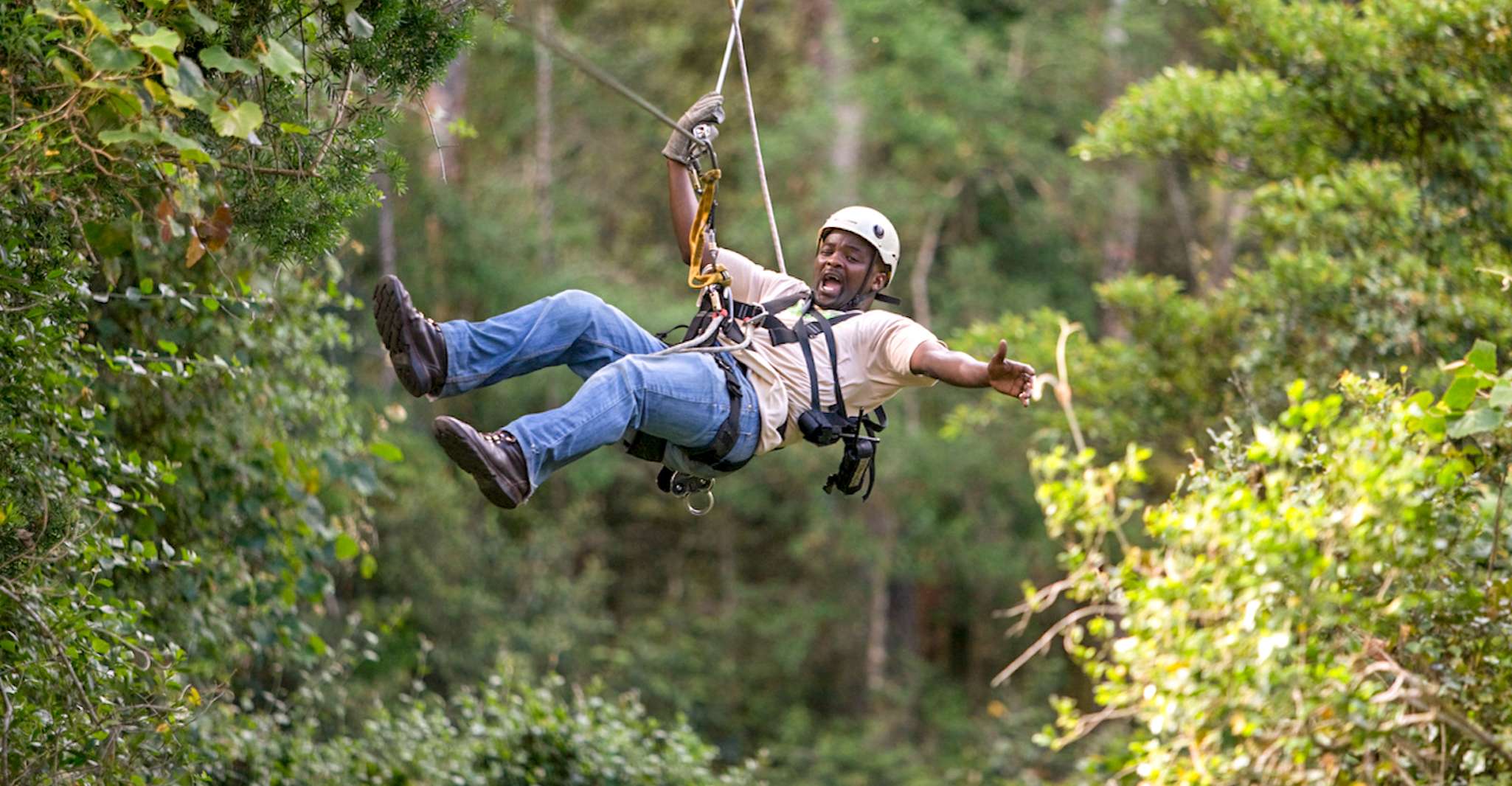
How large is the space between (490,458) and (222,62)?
1244 millimetres

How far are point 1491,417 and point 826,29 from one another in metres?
12.2

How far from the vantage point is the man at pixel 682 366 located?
4574mm

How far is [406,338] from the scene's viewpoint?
4.59m

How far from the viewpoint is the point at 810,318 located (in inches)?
208

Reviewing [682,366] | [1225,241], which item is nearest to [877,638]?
[1225,241]

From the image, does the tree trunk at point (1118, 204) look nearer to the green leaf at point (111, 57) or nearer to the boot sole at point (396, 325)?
the boot sole at point (396, 325)

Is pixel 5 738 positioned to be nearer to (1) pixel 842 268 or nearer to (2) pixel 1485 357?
(1) pixel 842 268

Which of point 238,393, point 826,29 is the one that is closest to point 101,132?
point 238,393

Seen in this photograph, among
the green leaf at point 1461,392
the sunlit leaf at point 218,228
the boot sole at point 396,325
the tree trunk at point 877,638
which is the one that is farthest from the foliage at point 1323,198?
the tree trunk at point 877,638

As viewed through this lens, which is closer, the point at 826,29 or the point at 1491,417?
the point at 1491,417

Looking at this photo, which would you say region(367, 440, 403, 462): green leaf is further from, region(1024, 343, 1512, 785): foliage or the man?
region(1024, 343, 1512, 785): foliage

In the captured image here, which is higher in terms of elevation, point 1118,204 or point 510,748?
point 1118,204

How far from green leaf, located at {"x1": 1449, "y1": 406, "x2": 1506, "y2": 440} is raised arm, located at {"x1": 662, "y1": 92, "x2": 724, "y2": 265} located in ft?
9.01

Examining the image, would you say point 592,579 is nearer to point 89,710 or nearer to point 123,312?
point 123,312
